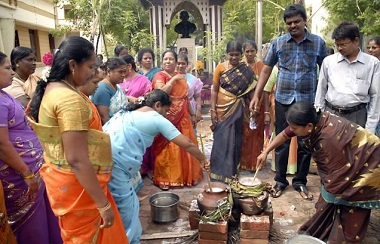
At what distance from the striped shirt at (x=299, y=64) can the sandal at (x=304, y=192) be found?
1.07 metres

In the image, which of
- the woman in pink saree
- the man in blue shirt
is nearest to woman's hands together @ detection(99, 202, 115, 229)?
the man in blue shirt

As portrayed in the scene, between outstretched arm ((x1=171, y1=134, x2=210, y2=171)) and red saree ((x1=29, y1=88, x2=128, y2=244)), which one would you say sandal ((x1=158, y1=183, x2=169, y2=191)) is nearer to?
outstretched arm ((x1=171, y1=134, x2=210, y2=171))

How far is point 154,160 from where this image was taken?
4.67 m

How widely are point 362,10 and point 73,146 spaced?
9.87 meters

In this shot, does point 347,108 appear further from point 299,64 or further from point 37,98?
point 37,98

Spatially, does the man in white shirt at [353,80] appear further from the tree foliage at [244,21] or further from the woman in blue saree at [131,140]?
the tree foliage at [244,21]

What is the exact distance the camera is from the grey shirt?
3.21m

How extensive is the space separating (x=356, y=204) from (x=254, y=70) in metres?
2.74

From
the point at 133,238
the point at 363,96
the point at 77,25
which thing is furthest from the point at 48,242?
the point at 77,25

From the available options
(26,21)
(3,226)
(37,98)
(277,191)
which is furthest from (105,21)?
(3,226)

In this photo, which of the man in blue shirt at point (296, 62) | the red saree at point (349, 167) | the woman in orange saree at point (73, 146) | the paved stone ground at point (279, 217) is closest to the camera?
the woman in orange saree at point (73, 146)

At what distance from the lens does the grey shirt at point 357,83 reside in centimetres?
321

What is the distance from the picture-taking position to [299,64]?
3.66m

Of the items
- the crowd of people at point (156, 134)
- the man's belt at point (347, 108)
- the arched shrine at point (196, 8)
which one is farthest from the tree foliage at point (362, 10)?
the man's belt at point (347, 108)
